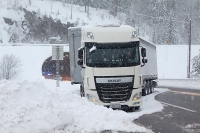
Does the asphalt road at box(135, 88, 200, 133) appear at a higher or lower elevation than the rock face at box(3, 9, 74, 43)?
lower

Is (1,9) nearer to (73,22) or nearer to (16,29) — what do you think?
(16,29)

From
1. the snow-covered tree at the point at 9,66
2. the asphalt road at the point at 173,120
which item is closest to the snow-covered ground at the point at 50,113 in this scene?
the asphalt road at the point at 173,120

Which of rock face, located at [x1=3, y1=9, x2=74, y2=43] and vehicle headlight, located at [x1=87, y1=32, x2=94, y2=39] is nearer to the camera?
vehicle headlight, located at [x1=87, y1=32, x2=94, y2=39]

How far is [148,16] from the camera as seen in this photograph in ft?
288

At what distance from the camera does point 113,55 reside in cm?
1218

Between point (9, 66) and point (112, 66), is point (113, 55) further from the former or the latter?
point (9, 66)

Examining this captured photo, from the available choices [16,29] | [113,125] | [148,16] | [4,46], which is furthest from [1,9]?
[113,125]

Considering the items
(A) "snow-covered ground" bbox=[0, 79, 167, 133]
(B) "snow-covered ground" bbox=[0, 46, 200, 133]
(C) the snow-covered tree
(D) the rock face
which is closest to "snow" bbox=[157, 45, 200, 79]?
(D) the rock face

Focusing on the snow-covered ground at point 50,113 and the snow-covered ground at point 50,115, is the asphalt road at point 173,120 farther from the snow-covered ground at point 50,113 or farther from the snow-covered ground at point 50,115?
the snow-covered ground at point 50,115

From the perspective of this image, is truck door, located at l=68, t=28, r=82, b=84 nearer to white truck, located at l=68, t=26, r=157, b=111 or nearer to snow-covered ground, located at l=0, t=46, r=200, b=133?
white truck, located at l=68, t=26, r=157, b=111

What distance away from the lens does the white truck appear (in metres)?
11.9

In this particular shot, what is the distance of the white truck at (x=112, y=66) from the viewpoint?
11.9 m

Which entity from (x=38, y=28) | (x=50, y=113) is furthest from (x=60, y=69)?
(x=38, y=28)

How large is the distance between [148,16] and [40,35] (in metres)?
35.5
